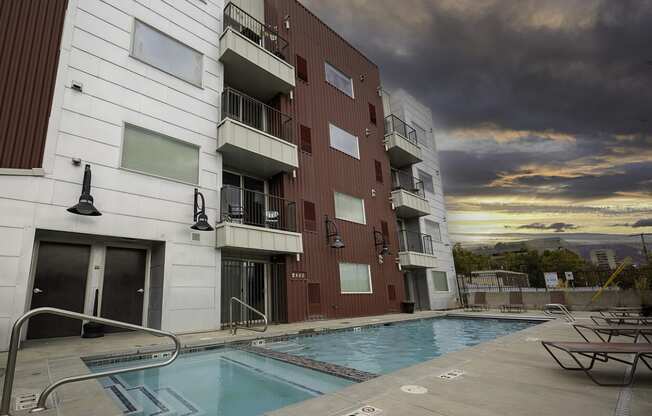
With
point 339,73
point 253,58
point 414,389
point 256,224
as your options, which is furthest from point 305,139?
point 414,389

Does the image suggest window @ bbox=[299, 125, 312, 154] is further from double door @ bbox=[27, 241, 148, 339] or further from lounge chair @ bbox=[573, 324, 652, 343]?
lounge chair @ bbox=[573, 324, 652, 343]

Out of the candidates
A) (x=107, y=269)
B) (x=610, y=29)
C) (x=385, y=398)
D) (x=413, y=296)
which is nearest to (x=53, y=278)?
(x=107, y=269)

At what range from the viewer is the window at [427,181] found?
20.5 meters

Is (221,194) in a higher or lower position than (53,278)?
higher

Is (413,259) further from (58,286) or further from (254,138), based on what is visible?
(58,286)

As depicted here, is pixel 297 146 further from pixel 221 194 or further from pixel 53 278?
pixel 53 278

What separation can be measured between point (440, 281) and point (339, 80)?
13.6m

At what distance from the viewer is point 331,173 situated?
13.6m

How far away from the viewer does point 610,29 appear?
12.8 m

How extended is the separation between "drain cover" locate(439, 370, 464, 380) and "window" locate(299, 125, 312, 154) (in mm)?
10422

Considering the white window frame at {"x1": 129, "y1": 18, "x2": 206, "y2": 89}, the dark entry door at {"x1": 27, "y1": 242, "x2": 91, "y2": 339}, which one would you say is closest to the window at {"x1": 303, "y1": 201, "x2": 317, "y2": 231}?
the white window frame at {"x1": 129, "y1": 18, "x2": 206, "y2": 89}

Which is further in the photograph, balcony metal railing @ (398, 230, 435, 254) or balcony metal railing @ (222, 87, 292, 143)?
balcony metal railing @ (398, 230, 435, 254)

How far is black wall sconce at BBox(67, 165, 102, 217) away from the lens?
6367 millimetres

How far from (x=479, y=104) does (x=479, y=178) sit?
34.0 ft
